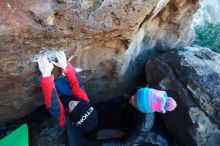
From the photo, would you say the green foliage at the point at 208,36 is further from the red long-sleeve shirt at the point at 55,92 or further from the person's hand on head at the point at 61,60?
the person's hand on head at the point at 61,60

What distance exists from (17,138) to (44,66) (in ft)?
3.00

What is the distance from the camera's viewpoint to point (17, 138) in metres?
3.00

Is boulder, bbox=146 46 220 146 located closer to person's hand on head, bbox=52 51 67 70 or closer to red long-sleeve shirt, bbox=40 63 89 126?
red long-sleeve shirt, bbox=40 63 89 126

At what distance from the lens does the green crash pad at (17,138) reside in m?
2.96

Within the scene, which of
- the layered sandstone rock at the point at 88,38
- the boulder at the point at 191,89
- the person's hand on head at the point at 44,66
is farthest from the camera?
Answer: the boulder at the point at 191,89

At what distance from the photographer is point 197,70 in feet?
9.88

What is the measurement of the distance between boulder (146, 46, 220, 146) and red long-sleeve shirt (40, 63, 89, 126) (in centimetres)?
84

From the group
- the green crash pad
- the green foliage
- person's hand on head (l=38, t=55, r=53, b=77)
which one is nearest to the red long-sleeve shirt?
person's hand on head (l=38, t=55, r=53, b=77)

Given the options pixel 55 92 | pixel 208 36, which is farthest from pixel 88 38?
pixel 208 36

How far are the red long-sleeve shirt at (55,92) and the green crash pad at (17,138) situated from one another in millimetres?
471

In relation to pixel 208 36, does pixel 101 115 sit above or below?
below

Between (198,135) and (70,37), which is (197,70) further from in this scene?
(70,37)

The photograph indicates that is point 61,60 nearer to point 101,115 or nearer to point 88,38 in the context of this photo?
point 88,38

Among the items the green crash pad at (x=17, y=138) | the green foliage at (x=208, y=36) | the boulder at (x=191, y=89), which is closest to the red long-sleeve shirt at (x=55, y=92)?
the green crash pad at (x=17, y=138)
